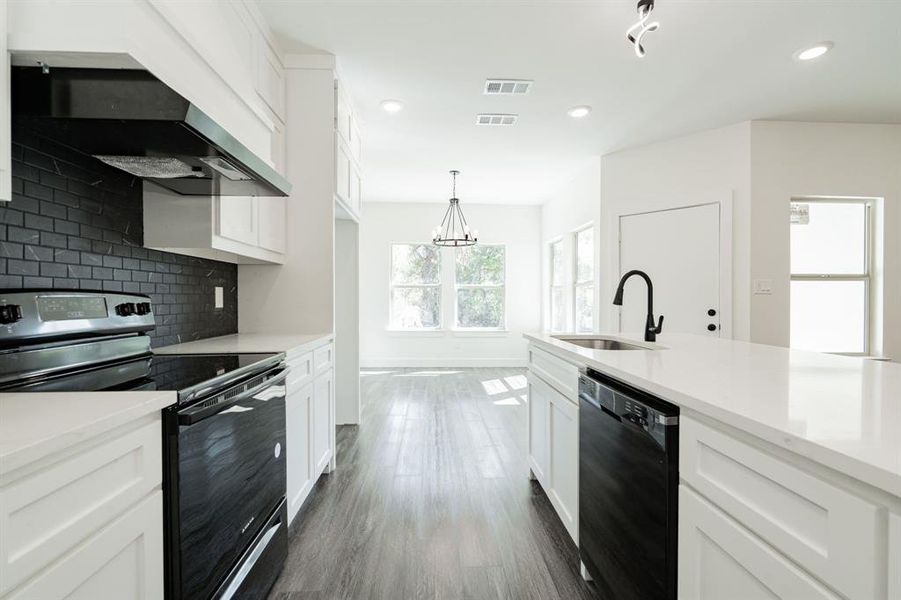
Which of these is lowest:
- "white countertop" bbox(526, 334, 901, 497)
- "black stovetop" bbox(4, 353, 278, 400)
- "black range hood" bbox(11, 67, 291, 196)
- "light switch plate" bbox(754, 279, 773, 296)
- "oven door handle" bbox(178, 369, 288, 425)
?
"oven door handle" bbox(178, 369, 288, 425)

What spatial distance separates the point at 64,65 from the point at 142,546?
1211 mm

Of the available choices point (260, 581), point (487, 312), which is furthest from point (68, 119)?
point (487, 312)

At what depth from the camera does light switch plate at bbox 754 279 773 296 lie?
3.69m

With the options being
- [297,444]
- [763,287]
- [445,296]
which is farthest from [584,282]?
[297,444]

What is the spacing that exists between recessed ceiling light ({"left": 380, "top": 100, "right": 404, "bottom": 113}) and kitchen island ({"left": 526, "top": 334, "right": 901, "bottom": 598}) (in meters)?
2.83

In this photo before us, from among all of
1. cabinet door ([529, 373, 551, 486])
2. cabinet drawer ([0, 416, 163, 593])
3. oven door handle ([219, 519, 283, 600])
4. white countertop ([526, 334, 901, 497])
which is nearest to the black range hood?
cabinet drawer ([0, 416, 163, 593])

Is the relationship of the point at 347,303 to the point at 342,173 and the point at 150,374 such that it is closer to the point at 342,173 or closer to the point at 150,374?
the point at 342,173

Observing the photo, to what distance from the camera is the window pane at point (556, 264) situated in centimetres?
637

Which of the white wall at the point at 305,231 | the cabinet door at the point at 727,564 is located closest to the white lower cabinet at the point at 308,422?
the white wall at the point at 305,231

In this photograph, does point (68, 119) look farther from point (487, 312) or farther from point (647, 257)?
point (487, 312)

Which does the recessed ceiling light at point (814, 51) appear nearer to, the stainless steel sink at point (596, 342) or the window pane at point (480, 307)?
the stainless steel sink at point (596, 342)

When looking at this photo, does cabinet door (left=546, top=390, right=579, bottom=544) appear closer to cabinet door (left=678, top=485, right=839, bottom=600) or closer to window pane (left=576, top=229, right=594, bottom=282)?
cabinet door (left=678, top=485, right=839, bottom=600)

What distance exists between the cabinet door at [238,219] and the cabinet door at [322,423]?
2.82 ft

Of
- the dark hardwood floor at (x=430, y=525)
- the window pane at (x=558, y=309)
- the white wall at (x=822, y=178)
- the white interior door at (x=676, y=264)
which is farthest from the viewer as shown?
the window pane at (x=558, y=309)
